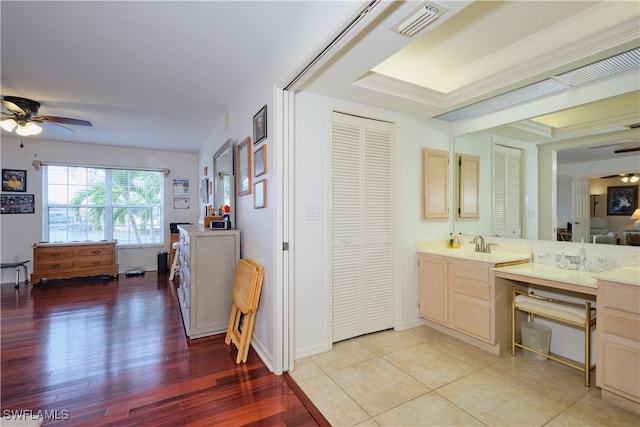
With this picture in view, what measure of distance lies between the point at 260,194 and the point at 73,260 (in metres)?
4.79

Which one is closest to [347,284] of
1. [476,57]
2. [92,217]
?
[476,57]

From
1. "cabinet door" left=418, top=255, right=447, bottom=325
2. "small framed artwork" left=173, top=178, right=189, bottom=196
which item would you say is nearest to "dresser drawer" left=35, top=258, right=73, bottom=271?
"small framed artwork" left=173, top=178, right=189, bottom=196

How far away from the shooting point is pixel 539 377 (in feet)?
7.16

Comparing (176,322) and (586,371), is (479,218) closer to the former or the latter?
(586,371)

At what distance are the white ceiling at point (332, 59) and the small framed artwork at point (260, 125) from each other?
0.42 meters

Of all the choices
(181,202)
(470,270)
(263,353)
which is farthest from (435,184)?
(181,202)

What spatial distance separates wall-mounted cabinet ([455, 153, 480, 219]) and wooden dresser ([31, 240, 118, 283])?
19.5 feet

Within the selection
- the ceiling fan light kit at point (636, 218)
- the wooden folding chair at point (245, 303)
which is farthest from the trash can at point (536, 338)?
the wooden folding chair at point (245, 303)

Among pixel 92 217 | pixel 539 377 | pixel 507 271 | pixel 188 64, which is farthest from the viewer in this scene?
pixel 92 217

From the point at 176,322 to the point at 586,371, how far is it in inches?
146

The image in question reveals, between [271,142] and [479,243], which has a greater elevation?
[271,142]

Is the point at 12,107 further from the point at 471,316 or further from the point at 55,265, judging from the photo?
the point at 471,316

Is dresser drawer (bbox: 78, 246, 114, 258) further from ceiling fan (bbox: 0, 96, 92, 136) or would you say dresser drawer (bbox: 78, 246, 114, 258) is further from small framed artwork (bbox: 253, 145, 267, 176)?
small framed artwork (bbox: 253, 145, 267, 176)

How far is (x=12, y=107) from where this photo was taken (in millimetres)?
3170
